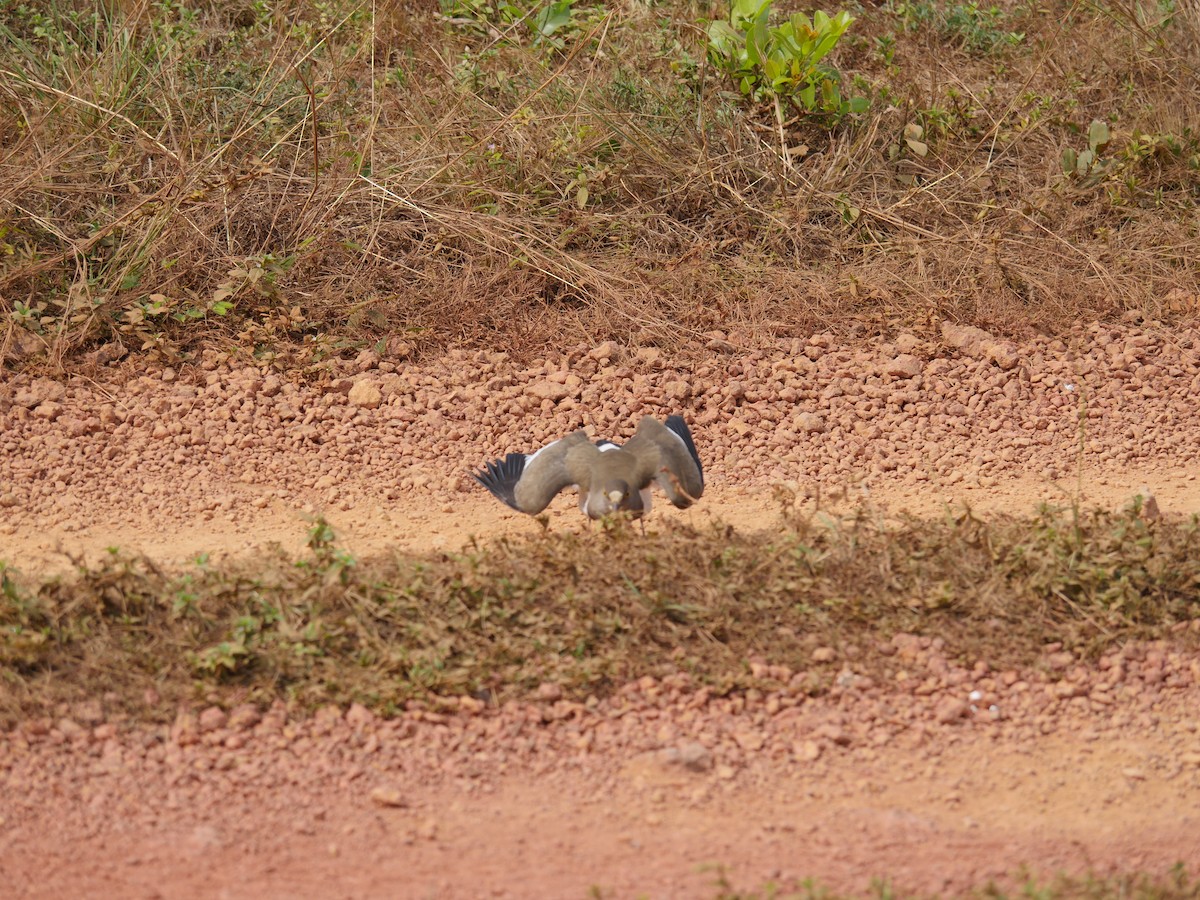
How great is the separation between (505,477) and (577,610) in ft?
3.63

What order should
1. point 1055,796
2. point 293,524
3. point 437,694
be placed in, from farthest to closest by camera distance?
point 293,524 < point 437,694 < point 1055,796

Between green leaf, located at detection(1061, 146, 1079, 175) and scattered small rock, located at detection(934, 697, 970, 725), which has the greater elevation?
green leaf, located at detection(1061, 146, 1079, 175)

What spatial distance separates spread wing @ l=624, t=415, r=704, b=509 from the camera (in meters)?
5.02

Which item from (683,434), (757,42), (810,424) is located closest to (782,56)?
(757,42)

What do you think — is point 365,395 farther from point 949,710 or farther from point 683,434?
point 949,710

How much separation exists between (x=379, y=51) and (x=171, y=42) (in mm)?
1229

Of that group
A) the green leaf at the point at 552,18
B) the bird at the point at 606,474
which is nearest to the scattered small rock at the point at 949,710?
the bird at the point at 606,474

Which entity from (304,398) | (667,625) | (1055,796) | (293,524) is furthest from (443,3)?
(1055,796)

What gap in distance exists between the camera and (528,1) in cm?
796

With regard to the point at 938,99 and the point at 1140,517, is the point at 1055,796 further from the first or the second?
the point at 938,99

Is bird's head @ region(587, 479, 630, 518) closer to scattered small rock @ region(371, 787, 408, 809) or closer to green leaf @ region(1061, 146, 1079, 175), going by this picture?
scattered small rock @ region(371, 787, 408, 809)

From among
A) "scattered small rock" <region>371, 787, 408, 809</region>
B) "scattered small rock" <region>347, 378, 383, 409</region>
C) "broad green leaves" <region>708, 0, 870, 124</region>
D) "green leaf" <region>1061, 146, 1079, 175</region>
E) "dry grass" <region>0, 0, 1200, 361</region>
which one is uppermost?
"broad green leaves" <region>708, 0, 870, 124</region>

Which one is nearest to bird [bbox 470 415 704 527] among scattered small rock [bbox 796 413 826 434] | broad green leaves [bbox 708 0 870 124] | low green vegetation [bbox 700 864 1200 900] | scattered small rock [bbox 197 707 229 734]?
scattered small rock [bbox 796 413 826 434]

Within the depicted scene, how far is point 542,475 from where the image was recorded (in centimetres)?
508
